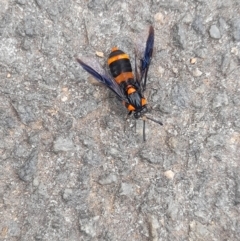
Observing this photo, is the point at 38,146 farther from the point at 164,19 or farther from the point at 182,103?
the point at 164,19

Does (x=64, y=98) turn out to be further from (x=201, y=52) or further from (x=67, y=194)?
(x=201, y=52)

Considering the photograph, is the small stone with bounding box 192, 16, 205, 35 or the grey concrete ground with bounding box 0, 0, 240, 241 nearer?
the grey concrete ground with bounding box 0, 0, 240, 241

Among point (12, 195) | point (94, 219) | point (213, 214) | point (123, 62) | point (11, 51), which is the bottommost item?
point (213, 214)

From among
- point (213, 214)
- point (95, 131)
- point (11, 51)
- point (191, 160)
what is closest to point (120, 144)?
point (95, 131)

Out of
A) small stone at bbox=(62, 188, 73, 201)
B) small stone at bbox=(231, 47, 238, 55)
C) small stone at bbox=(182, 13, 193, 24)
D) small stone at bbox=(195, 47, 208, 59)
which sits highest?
Result: small stone at bbox=(182, 13, 193, 24)

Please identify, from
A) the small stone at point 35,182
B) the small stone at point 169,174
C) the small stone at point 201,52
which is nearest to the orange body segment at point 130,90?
the small stone at point 201,52

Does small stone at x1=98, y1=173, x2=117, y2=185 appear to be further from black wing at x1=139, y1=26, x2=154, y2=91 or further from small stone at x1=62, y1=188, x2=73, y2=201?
black wing at x1=139, y1=26, x2=154, y2=91

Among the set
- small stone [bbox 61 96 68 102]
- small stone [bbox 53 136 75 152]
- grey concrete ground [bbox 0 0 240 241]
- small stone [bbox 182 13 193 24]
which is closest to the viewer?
grey concrete ground [bbox 0 0 240 241]

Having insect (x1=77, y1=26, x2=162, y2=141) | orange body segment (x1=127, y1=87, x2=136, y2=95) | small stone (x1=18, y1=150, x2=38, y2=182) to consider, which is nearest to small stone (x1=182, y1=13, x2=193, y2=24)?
insect (x1=77, y1=26, x2=162, y2=141)
